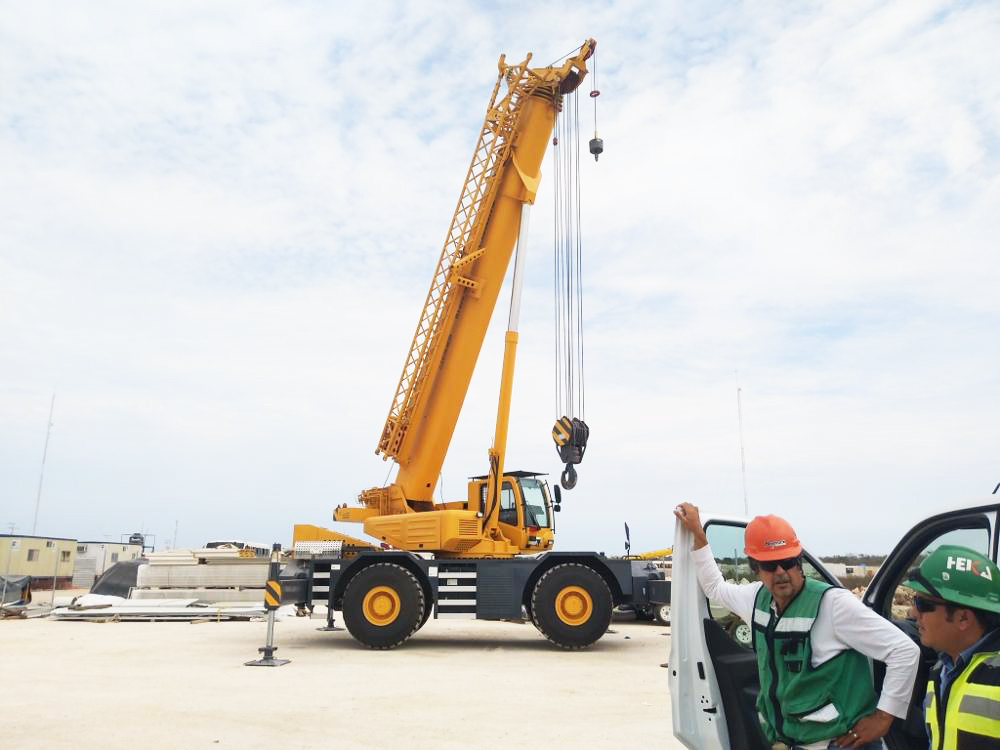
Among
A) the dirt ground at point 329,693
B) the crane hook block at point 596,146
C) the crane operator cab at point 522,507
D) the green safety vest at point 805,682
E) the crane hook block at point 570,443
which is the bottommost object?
the dirt ground at point 329,693

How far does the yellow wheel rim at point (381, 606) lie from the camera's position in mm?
12133

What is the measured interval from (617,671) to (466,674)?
2.04m

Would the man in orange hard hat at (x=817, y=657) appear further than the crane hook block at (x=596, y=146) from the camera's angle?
No

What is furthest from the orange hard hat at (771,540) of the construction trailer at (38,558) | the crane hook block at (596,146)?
the construction trailer at (38,558)

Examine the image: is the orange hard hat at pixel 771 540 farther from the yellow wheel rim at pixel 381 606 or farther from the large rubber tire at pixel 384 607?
the yellow wheel rim at pixel 381 606

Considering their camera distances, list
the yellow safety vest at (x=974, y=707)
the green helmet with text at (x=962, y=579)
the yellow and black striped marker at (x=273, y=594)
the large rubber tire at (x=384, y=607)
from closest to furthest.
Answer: the yellow safety vest at (x=974, y=707) < the green helmet with text at (x=962, y=579) < the yellow and black striped marker at (x=273, y=594) < the large rubber tire at (x=384, y=607)

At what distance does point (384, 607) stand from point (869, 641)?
33.9ft

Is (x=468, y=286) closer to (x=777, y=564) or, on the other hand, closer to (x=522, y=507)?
(x=522, y=507)

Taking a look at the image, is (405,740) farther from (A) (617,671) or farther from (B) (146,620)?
(B) (146,620)

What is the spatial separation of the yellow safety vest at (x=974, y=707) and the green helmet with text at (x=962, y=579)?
0.61ft

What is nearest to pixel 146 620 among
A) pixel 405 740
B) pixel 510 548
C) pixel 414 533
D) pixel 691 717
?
pixel 414 533


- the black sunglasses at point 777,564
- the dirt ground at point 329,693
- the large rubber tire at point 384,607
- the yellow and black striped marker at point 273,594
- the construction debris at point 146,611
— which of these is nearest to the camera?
the black sunglasses at point 777,564

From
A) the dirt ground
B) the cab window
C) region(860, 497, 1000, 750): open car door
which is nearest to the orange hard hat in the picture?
region(860, 497, 1000, 750): open car door

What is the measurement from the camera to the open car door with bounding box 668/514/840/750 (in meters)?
3.68
